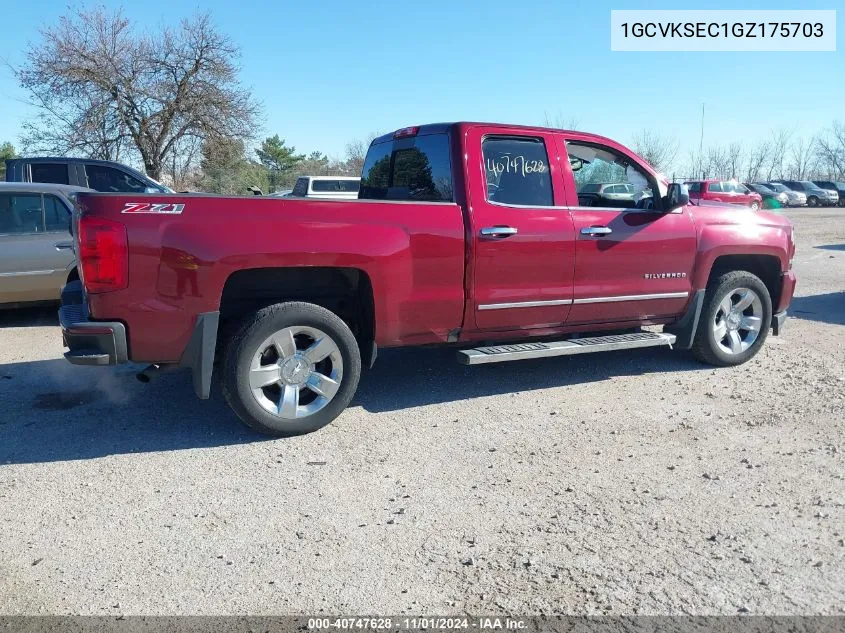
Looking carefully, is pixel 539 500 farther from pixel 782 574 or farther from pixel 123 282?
pixel 123 282

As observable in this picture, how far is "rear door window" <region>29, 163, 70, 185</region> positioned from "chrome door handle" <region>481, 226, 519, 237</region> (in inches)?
393

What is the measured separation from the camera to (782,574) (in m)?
2.90

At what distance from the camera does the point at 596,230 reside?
5.24 meters

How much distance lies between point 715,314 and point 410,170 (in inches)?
113

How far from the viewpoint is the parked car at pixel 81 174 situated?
12070 mm

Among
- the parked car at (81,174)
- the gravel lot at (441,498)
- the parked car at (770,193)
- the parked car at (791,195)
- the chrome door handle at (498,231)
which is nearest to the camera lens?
the gravel lot at (441,498)

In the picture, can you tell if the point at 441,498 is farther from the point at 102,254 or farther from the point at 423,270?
the point at 102,254

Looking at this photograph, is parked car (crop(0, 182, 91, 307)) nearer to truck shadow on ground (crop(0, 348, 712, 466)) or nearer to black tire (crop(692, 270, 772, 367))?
truck shadow on ground (crop(0, 348, 712, 466))

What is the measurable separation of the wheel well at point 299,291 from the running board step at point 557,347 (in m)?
0.75

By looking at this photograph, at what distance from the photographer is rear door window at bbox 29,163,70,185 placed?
39.8ft

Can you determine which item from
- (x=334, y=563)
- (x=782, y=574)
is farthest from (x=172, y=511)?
(x=782, y=574)

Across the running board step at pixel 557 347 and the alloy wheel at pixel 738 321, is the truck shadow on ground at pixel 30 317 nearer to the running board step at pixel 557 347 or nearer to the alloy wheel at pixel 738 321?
the running board step at pixel 557 347

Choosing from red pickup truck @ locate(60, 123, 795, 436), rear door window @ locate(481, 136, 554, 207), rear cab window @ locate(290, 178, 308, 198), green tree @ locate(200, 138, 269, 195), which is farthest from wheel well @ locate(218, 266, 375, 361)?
green tree @ locate(200, 138, 269, 195)

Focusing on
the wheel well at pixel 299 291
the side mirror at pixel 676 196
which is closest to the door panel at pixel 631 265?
the side mirror at pixel 676 196
